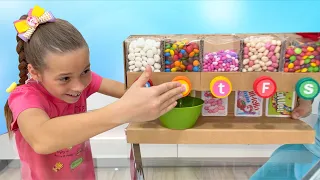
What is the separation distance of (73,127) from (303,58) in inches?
23.0

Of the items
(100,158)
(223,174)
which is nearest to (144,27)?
(100,158)

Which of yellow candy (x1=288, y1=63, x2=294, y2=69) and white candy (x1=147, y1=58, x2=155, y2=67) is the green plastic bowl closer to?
white candy (x1=147, y1=58, x2=155, y2=67)

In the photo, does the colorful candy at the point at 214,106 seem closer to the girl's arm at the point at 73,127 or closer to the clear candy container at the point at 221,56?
the clear candy container at the point at 221,56

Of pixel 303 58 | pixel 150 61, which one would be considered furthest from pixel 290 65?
pixel 150 61

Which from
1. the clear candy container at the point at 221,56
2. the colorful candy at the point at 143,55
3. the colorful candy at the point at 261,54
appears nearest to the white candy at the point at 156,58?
the colorful candy at the point at 143,55

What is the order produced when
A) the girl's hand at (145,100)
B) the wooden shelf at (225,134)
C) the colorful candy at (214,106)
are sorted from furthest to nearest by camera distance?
the colorful candy at (214,106) → the wooden shelf at (225,134) → the girl's hand at (145,100)

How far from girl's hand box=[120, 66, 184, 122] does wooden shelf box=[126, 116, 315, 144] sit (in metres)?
0.10

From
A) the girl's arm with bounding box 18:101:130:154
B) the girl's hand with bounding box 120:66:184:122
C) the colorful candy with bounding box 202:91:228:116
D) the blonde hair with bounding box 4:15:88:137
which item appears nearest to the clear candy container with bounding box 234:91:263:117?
the colorful candy with bounding box 202:91:228:116

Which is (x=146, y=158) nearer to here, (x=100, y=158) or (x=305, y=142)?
(x=100, y=158)

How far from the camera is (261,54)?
818mm

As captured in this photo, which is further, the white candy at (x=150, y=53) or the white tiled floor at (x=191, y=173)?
the white tiled floor at (x=191, y=173)

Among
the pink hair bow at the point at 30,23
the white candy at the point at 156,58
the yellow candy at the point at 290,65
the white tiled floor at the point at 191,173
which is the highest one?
the pink hair bow at the point at 30,23

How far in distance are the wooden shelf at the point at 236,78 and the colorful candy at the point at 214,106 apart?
0.11 metres

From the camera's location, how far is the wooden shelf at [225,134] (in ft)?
2.75
